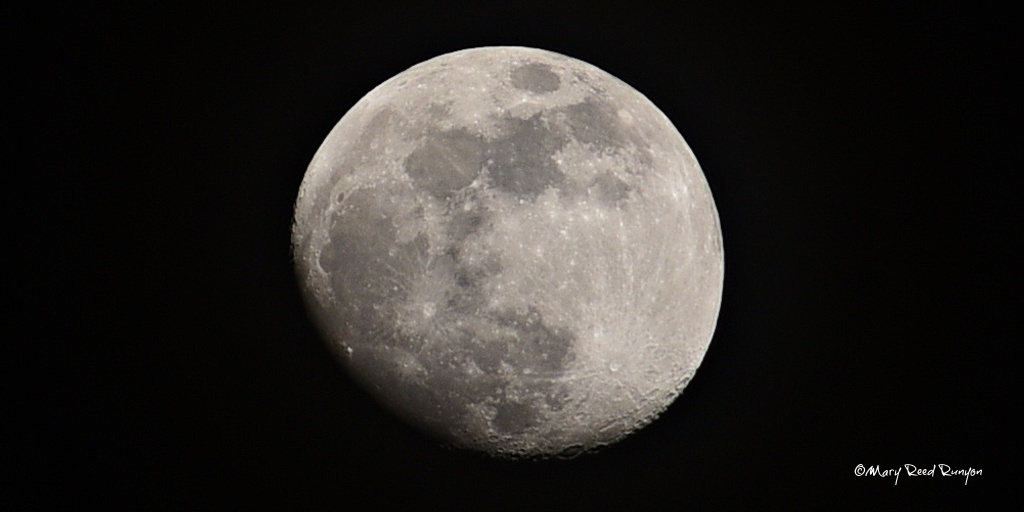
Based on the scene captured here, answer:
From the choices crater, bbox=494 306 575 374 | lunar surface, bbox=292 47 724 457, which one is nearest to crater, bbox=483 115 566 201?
lunar surface, bbox=292 47 724 457

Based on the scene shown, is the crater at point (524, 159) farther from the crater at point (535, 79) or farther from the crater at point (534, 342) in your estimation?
the crater at point (534, 342)

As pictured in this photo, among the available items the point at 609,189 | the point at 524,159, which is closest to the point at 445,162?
the point at 524,159

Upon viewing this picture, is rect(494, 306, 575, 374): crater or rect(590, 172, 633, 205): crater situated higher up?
rect(590, 172, 633, 205): crater

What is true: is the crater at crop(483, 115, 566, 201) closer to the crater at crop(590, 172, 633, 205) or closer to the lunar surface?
the lunar surface

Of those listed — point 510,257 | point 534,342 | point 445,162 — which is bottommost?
point 534,342

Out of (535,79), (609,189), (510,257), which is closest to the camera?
(510,257)

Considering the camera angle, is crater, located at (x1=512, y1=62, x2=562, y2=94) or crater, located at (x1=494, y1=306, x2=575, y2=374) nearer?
crater, located at (x1=494, y1=306, x2=575, y2=374)

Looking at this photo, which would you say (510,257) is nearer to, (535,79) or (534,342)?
(534,342)

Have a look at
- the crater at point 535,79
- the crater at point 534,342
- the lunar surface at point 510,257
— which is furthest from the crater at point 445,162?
the crater at point 534,342
